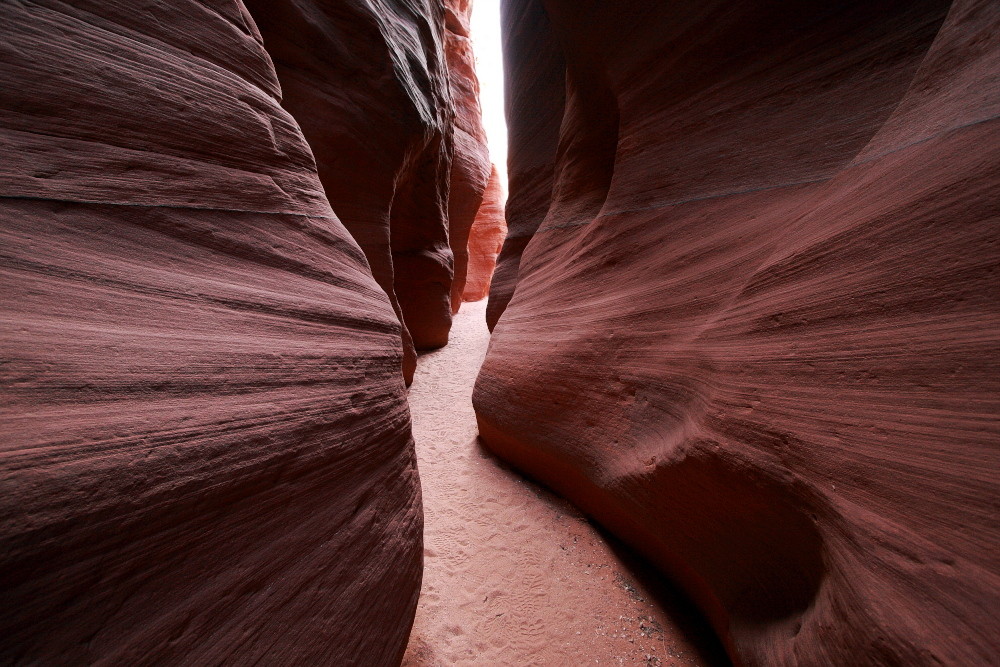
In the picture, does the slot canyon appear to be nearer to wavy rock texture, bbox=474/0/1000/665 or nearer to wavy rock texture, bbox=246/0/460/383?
wavy rock texture, bbox=474/0/1000/665

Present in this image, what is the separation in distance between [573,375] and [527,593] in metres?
1.43

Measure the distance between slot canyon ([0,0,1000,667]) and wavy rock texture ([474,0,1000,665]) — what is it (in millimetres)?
12

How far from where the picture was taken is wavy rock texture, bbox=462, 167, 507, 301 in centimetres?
1680

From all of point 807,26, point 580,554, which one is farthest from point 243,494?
point 807,26

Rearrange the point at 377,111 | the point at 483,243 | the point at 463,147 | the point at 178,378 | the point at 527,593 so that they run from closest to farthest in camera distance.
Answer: the point at 178,378
the point at 527,593
the point at 377,111
the point at 463,147
the point at 483,243

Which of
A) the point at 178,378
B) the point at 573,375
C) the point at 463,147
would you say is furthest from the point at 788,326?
the point at 463,147

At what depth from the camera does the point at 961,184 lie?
→ 1166 millimetres

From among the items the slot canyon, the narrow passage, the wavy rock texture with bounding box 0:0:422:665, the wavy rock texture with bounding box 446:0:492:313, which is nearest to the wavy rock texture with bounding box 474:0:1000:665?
the slot canyon

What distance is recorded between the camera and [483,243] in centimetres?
1703

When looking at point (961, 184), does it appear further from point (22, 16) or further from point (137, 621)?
point (22, 16)

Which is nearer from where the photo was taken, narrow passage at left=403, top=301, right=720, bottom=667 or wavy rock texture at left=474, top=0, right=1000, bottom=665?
wavy rock texture at left=474, top=0, right=1000, bottom=665

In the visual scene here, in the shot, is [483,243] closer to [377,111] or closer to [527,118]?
[527,118]

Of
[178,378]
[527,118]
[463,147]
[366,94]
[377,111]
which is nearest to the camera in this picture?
[178,378]

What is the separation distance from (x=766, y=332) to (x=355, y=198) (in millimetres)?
4624
